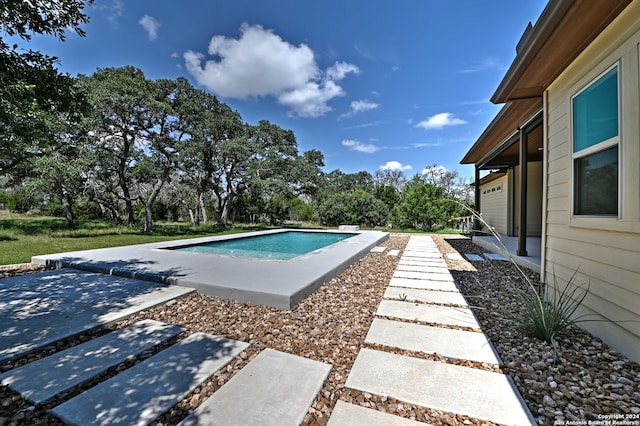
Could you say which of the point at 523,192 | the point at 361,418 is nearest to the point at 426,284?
the point at 361,418

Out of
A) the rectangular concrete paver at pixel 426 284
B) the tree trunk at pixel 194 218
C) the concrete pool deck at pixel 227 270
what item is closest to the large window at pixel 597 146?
the rectangular concrete paver at pixel 426 284

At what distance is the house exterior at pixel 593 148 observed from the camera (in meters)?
1.98

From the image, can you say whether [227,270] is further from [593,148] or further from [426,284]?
[593,148]

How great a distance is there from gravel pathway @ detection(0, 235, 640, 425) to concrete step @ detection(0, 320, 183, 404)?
0.25 ft

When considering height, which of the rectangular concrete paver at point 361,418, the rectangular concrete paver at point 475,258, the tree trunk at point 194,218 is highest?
the tree trunk at point 194,218

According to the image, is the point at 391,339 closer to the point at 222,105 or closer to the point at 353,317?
the point at 353,317

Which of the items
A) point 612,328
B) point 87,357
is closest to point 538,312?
point 612,328

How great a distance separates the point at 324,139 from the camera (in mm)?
21750

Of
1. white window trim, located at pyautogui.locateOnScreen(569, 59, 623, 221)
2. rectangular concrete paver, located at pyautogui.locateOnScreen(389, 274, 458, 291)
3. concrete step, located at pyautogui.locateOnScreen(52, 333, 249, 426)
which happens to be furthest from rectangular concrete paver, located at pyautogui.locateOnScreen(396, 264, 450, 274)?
concrete step, located at pyautogui.locateOnScreen(52, 333, 249, 426)

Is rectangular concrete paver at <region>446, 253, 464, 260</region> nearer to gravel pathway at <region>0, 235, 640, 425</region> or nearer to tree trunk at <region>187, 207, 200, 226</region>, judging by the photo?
gravel pathway at <region>0, 235, 640, 425</region>

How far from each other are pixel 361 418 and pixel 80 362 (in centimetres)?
205

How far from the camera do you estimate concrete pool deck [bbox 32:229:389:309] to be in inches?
128

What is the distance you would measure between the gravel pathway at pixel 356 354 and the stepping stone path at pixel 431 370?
71 millimetres

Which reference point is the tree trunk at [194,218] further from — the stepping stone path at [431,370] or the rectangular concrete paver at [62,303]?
the stepping stone path at [431,370]
